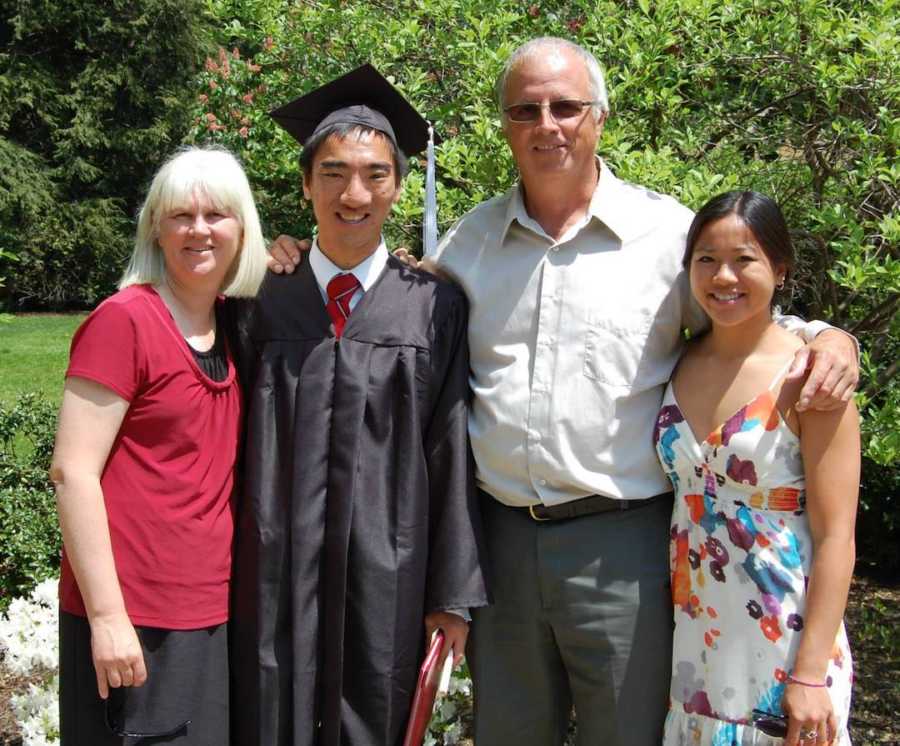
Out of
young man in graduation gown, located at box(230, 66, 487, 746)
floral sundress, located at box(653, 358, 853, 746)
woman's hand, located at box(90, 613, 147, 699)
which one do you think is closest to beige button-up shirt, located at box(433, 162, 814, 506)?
young man in graduation gown, located at box(230, 66, 487, 746)

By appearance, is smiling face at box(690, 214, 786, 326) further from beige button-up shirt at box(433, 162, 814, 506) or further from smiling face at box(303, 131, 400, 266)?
smiling face at box(303, 131, 400, 266)

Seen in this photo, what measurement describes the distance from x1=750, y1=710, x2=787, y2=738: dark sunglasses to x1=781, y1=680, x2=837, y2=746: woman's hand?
0.02 meters

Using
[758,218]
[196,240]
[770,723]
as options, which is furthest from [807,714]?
[196,240]

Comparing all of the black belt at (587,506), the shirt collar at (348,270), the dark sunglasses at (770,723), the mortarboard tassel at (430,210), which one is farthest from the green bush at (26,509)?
the dark sunglasses at (770,723)

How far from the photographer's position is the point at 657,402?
261cm

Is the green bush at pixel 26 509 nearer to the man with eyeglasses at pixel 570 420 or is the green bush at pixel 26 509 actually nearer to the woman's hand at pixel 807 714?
the man with eyeglasses at pixel 570 420

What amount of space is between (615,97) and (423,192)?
70 centimetres

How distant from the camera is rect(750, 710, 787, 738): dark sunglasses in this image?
2.28 metres

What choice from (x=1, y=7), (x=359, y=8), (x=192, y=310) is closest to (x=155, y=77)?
(x=1, y=7)

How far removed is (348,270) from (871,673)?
332 centimetres

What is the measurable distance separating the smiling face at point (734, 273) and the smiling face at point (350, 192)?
2.76ft

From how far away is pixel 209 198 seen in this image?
2.52 metres

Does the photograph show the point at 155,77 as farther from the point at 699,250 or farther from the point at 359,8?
the point at 699,250

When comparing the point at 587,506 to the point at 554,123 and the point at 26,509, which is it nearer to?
the point at 554,123
